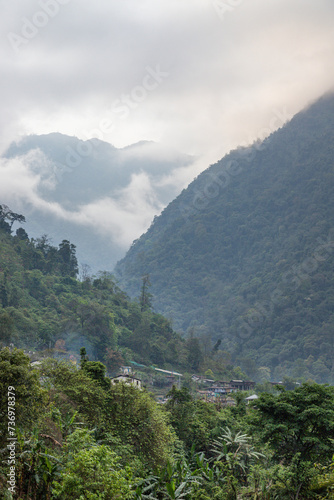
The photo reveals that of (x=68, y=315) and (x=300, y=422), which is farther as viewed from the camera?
(x=68, y=315)

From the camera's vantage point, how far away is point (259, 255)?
15300cm

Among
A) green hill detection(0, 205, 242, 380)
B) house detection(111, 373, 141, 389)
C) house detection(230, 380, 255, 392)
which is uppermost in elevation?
green hill detection(0, 205, 242, 380)

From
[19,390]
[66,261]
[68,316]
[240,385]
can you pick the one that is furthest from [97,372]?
[66,261]

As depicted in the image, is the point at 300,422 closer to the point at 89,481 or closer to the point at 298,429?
the point at 298,429

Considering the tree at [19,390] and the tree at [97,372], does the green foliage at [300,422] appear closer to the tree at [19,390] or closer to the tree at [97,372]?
the tree at [97,372]

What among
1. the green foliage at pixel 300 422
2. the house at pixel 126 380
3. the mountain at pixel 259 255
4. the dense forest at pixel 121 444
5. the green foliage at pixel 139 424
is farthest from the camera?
the mountain at pixel 259 255

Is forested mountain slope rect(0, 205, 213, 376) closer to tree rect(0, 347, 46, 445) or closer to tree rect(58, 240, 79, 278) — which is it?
tree rect(58, 240, 79, 278)

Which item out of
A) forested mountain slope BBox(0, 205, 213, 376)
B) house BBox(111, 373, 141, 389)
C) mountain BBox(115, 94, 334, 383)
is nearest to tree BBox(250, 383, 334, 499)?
house BBox(111, 373, 141, 389)

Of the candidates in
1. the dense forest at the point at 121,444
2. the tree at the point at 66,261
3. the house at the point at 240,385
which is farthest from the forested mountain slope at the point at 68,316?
the dense forest at the point at 121,444

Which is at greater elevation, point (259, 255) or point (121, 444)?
point (259, 255)

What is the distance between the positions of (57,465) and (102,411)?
8085mm

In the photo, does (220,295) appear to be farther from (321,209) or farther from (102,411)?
(102,411)

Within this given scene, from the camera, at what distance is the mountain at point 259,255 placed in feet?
375

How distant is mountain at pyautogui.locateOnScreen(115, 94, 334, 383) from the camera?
114 m
